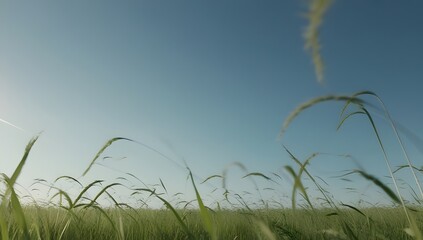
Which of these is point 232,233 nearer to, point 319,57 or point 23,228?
point 23,228

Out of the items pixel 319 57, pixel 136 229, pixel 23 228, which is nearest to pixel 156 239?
pixel 136 229

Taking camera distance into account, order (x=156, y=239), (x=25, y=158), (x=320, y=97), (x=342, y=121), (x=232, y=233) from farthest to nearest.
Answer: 1. (x=232, y=233)
2. (x=156, y=239)
3. (x=342, y=121)
4. (x=25, y=158)
5. (x=320, y=97)

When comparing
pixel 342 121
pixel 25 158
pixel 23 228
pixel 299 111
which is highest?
pixel 342 121

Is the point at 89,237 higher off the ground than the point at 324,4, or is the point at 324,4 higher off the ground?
the point at 324,4

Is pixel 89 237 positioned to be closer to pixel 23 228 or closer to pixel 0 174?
pixel 0 174

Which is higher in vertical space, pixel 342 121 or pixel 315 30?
pixel 342 121

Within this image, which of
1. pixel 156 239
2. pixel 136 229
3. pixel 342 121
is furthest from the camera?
pixel 136 229

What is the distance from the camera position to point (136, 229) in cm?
270

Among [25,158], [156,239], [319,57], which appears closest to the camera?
[319,57]

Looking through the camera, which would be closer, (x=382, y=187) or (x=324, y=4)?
(x=324, y=4)

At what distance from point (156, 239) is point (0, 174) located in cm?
125

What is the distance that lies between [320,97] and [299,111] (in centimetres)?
5

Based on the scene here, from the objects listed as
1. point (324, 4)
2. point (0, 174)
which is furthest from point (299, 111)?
point (0, 174)

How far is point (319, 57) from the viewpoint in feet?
1.77
